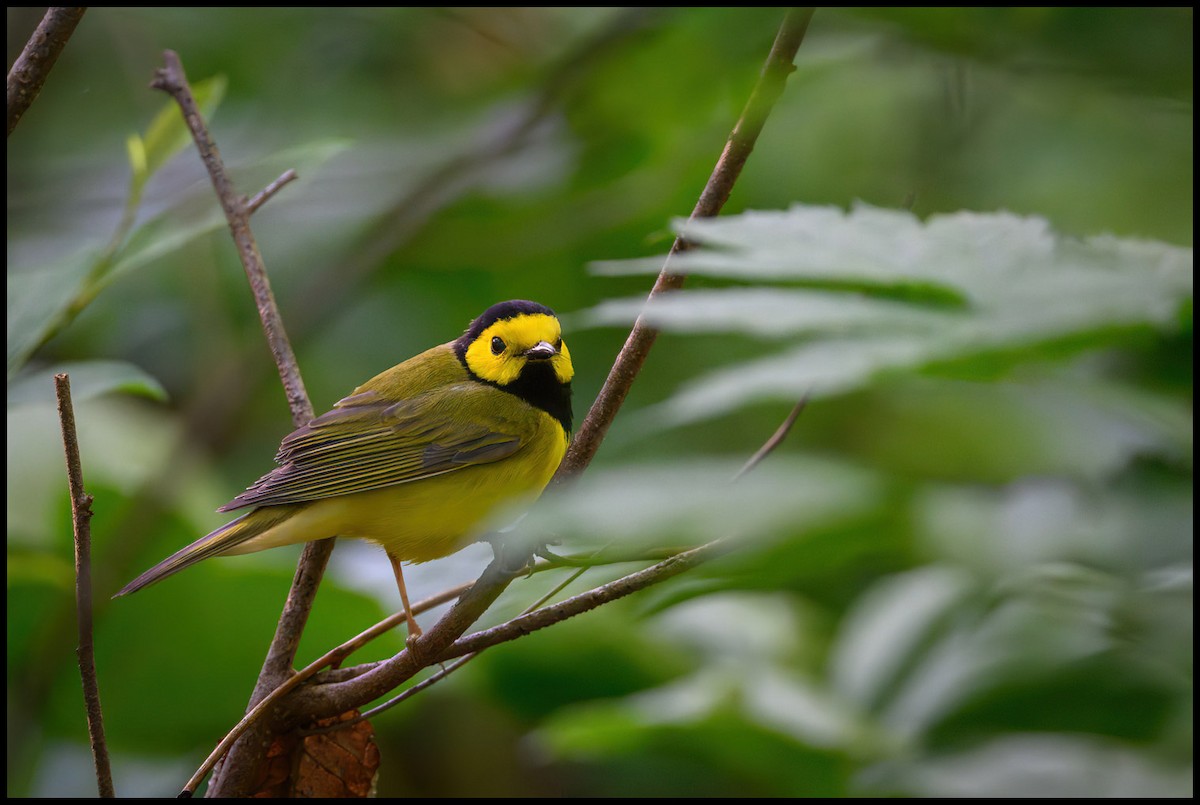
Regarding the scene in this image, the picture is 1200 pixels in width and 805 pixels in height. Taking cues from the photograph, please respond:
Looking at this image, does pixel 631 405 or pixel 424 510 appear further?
pixel 631 405

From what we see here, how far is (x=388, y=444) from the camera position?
2.41 metres

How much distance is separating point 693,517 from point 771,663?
6.99ft

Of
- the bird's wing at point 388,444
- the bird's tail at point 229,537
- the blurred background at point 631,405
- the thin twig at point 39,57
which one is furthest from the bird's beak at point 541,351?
the thin twig at point 39,57

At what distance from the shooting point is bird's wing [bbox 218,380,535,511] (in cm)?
218

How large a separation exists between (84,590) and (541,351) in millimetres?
1397

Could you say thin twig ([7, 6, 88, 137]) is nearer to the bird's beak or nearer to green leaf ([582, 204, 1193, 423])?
green leaf ([582, 204, 1193, 423])

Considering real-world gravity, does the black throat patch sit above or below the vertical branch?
above

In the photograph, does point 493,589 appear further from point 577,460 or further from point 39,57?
point 39,57

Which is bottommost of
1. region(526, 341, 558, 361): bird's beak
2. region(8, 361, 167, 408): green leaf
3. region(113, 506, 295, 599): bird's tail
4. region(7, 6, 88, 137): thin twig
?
region(113, 506, 295, 599): bird's tail

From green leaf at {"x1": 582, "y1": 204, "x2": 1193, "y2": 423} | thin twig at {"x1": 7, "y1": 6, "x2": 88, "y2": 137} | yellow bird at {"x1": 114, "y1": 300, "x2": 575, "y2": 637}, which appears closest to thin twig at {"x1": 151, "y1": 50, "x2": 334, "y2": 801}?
yellow bird at {"x1": 114, "y1": 300, "x2": 575, "y2": 637}

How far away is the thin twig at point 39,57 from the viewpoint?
54.6 inches

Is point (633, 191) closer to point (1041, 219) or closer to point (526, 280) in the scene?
point (526, 280)

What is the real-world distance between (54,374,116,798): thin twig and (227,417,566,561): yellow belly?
0.79m

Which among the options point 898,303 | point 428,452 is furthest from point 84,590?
point 428,452
